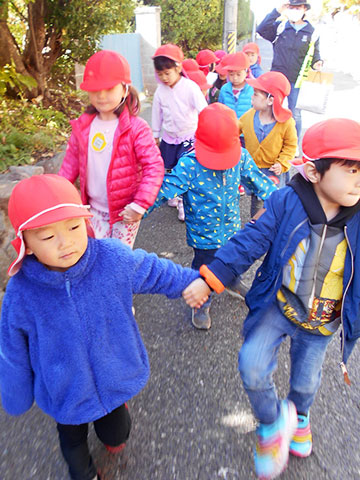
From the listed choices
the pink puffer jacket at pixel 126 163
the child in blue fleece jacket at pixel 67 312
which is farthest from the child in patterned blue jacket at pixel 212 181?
the child in blue fleece jacket at pixel 67 312

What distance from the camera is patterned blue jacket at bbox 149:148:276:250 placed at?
2.81 metres

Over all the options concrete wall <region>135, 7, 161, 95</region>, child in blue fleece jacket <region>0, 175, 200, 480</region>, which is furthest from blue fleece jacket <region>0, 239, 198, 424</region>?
concrete wall <region>135, 7, 161, 95</region>

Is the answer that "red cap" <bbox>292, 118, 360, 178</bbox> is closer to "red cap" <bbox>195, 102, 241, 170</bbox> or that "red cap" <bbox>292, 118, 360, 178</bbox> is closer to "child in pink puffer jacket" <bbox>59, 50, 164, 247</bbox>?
"red cap" <bbox>195, 102, 241, 170</bbox>

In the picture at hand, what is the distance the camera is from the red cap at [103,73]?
2.80 meters

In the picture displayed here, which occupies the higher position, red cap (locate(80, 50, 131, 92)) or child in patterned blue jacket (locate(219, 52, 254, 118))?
red cap (locate(80, 50, 131, 92))

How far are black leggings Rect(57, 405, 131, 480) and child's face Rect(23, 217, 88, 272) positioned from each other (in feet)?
2.63

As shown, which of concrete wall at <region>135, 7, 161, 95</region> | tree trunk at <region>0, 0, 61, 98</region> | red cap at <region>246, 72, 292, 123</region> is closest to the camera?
red cap at <region>246, 72, 292, 123</region>

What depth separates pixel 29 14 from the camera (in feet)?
17.8

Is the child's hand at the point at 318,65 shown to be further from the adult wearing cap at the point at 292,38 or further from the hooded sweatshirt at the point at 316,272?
the hooded sweatshirt at the point at 316,272

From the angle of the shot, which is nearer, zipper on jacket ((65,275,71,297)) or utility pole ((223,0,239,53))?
zipper on jacket ((65,275,71,297))

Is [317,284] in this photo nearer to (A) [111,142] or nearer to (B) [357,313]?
(B) [357,313]

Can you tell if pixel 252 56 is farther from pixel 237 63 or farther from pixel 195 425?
pixel 195 425

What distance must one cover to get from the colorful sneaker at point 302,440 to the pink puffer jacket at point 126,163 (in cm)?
160

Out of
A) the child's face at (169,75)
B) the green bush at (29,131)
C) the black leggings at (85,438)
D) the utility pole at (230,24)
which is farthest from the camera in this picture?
the utility pole at (230,24)
